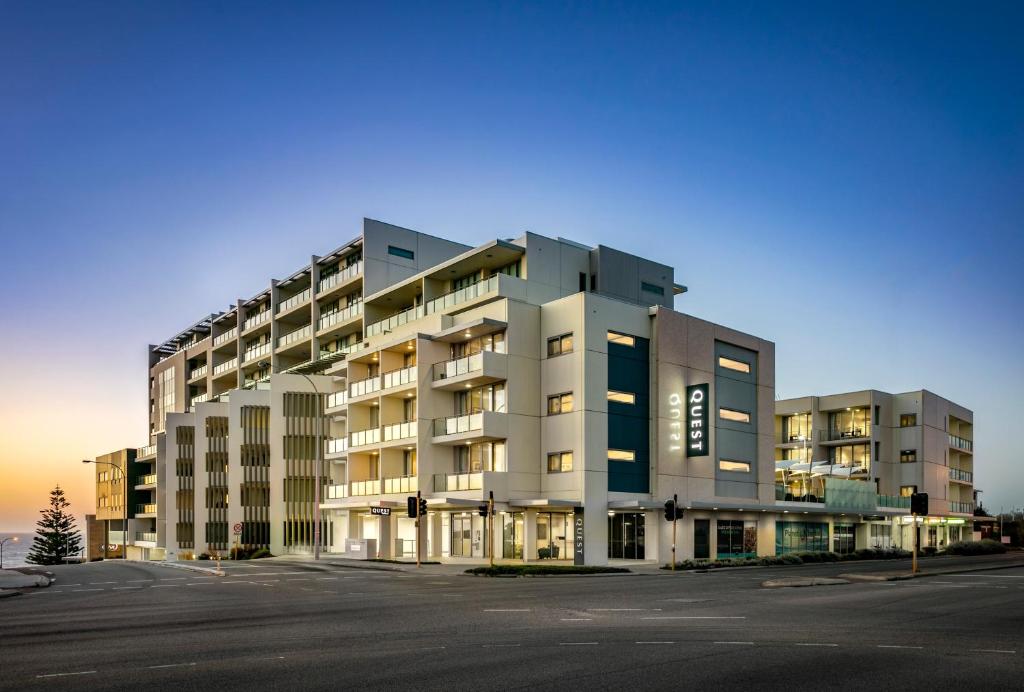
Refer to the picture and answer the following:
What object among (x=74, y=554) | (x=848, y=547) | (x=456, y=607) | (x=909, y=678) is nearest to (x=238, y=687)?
(x=909, y=678)

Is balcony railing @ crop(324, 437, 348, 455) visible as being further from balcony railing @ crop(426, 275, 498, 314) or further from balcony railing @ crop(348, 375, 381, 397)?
balcony railing @ crop(426, 275, 498, 314)

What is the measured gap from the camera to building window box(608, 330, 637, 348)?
51969mm

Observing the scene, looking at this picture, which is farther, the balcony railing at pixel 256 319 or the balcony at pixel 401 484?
the balcony railing at pixel 256 319

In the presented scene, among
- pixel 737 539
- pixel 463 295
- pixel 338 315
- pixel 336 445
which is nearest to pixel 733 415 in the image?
pixel 737 539

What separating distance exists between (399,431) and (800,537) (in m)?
29.1

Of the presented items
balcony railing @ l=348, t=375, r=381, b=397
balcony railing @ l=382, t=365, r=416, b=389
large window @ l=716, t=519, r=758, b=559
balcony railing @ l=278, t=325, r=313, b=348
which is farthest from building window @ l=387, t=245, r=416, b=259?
large window @ l=716, t=519, r=758, b=559

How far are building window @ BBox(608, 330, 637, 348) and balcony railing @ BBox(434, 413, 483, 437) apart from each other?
870 cm

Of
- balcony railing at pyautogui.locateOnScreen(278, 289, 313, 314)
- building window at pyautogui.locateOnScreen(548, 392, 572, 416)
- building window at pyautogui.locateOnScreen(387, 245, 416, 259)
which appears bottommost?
building window at pyautogui.locateOnScreen(548, 392, 572, 416)

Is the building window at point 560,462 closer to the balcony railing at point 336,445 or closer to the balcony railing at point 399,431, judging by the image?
the balcony railing at point 399,431

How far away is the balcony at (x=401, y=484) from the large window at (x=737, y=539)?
18615 millimetres

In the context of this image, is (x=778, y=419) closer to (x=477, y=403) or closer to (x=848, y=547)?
(x=848, y=547)

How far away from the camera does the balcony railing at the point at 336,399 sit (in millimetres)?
→ 66850

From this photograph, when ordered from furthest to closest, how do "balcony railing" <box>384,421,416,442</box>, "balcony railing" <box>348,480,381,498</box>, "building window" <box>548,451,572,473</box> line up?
1. "balcony railing" <box>348,480,381,498</box>
2. "balcony railing" <box>384,421,416,442</box>
3. "building window" <box>548,451,572,473</box>

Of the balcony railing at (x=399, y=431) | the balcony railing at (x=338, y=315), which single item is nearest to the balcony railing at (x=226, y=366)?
the balcony railing at (x=338, y=315)
